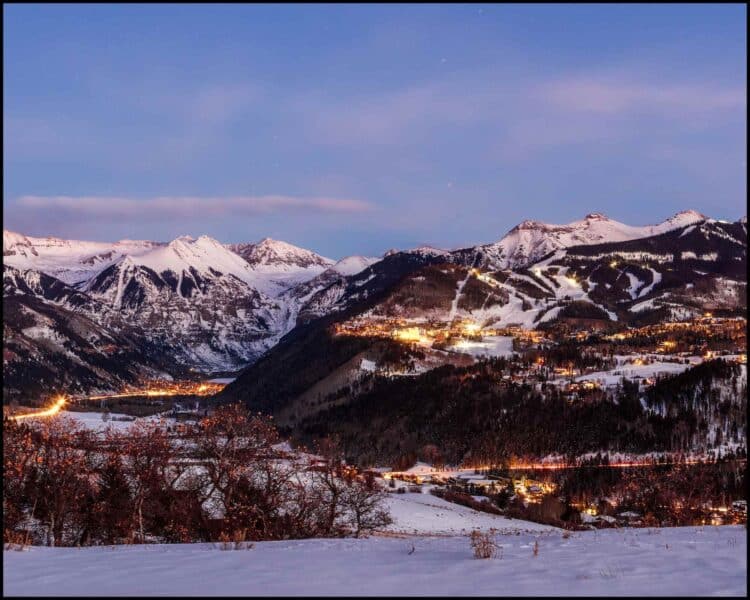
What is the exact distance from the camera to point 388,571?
1527 centimetres

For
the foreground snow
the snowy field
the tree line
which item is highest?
the foreground snow

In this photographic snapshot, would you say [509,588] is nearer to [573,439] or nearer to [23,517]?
[23,517]

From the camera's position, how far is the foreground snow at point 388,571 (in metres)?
13.1

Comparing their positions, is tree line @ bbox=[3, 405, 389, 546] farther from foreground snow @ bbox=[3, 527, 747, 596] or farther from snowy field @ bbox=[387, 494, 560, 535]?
foreground snow @ bbox=[3, 527, 747, 596]

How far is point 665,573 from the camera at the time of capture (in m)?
14.8

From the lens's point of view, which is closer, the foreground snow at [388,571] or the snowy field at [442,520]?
the foreground snow at [388,571]

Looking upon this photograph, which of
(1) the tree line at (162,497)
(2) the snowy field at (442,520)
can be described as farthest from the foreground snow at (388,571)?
(2) the snowy field at (442,520)

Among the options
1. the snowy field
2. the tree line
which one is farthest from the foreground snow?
the snowy field

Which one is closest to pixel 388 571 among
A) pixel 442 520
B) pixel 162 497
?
pixel 162 497

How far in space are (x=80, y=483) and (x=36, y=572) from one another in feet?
126

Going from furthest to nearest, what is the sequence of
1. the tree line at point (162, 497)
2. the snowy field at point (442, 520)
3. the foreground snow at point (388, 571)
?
1. the snowy field at point (442, 520)
2. the tree line at point (162, 497)
3. the foreground snow at point (388, 571)

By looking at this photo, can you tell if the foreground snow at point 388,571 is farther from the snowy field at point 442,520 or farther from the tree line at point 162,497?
the snowy field at point 442,520

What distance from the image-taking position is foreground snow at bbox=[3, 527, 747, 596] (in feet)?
42.8

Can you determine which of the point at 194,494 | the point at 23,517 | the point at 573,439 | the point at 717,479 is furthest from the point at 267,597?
the point at 573,439
